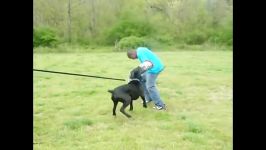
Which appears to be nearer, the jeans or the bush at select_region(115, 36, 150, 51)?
the jeans

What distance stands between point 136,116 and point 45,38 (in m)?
16.1

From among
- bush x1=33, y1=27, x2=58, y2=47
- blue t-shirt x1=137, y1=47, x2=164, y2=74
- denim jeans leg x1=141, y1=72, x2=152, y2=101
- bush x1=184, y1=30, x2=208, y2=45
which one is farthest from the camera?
bush x1=184, y1=30, x2=208, y2=45

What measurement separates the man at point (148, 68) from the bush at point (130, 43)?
1439 cm

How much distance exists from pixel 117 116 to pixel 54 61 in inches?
408

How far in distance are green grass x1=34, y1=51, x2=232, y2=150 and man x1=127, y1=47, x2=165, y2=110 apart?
11.4 inches

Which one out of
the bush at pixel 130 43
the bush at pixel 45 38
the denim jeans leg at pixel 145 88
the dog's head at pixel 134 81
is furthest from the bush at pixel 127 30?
the dog's head at pixel 134 81

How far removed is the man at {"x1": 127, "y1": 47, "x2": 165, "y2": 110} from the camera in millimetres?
7617

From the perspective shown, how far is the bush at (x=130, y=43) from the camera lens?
22.5 m

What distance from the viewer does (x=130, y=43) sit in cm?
2275

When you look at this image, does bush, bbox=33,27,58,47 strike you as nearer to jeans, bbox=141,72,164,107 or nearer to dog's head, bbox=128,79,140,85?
jeans, bbox=141,72,164,107

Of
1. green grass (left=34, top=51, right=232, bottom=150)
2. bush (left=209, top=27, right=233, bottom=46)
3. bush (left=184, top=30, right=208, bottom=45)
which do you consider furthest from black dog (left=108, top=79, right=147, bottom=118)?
bush (left=184, top=30, right=208, bottom=45)

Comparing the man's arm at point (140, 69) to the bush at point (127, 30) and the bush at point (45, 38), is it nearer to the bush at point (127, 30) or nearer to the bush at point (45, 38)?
the bush at point (45, 38)
